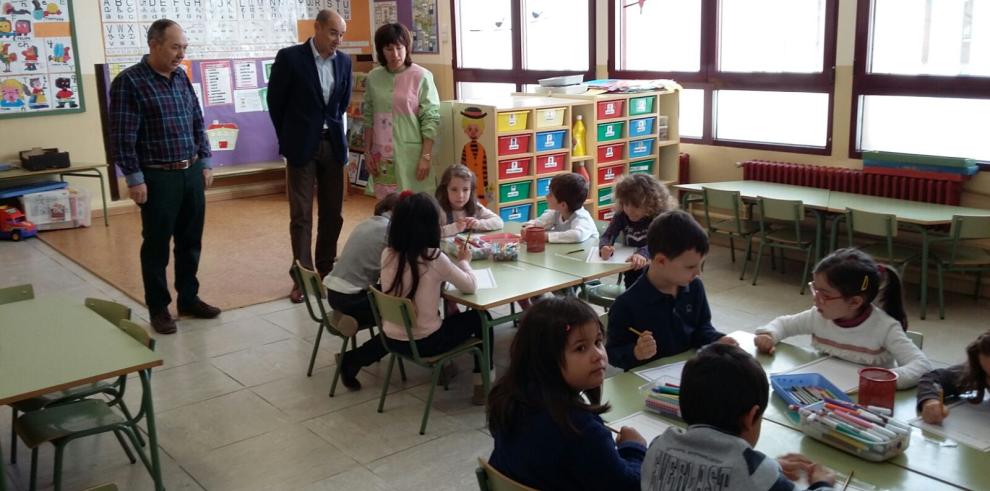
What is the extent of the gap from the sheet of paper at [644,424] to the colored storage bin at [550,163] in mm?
4178

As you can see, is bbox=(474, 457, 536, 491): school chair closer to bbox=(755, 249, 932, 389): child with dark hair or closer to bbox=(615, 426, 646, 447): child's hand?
bbox=(615, 426, 646, 447): child's hand

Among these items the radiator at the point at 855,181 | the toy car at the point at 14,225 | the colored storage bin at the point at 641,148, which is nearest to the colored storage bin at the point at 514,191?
the colored storage bin at the point at 641,148

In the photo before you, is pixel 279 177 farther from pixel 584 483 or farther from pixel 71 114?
pixel 584 483

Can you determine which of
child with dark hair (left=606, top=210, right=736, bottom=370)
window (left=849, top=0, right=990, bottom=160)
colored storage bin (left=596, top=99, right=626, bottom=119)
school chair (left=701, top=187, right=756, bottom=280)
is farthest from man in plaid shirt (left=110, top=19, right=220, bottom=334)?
window (left=849, top=0, right=990, bottom=160)

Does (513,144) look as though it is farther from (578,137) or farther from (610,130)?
(610,130)

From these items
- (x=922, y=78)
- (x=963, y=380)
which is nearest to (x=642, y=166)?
(x=922, y=78)

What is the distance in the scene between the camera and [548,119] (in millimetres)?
6410

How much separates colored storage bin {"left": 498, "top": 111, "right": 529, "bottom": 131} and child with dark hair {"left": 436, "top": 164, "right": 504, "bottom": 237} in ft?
4.37

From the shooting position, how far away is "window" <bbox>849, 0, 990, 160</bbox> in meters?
5.55

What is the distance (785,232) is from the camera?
20.2 feet

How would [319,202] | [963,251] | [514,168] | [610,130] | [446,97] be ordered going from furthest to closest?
[446,97], [610,130], [514,168], [319,202], [963,251]

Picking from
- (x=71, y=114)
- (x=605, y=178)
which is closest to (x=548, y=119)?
(x=605, y=178)

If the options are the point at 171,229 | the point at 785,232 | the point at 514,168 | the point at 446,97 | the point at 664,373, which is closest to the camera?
the point at 664,373

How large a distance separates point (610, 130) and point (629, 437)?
486 centimetres
